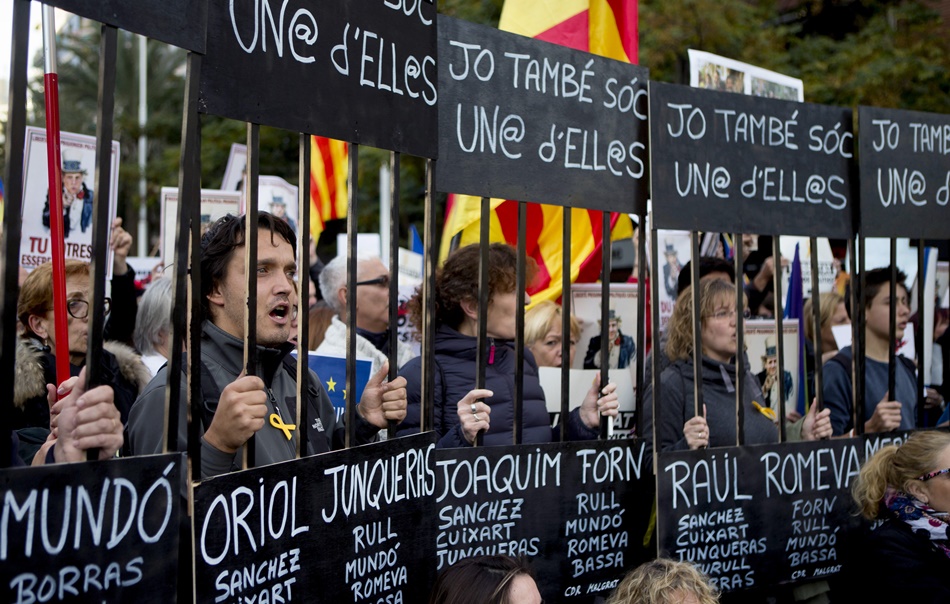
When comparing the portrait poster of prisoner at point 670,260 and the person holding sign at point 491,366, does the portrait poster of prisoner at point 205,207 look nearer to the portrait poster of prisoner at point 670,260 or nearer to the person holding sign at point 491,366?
the person holding sign at point 491,366

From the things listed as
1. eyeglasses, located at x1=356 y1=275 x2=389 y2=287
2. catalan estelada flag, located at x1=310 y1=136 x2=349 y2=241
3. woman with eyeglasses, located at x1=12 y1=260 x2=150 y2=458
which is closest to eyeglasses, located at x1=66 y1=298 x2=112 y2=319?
woman with eyeglasses, located at x1=12 y1=260 x2=150 y2=458

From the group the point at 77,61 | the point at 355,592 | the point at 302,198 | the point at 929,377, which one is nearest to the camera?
the point at 302,198

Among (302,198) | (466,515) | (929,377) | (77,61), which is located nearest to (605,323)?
(466,515)

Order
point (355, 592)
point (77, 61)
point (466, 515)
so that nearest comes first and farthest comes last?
point (355, 592), point (466, 515), point (77, 61)

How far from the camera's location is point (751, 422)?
4.12 meters

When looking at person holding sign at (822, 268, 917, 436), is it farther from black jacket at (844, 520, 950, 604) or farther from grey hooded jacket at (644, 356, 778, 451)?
black jacket at (844, 520, 950, 604)

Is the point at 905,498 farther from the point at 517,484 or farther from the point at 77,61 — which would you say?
the point at 77,61

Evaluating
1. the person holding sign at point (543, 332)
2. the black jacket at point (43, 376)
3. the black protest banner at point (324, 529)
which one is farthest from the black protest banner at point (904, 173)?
the black jacket at point (43, 376)

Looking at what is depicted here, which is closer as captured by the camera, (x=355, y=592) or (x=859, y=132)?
(x=355, y=592)

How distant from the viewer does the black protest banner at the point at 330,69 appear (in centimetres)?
233

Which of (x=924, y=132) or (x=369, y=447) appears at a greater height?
(x=924, y=132)

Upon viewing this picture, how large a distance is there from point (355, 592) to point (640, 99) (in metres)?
2.09

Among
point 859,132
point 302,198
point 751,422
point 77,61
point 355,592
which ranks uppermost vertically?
point 77,61

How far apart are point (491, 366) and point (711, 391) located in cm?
97
